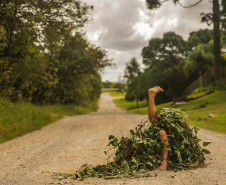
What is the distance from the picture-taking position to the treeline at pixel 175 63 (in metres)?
31.4

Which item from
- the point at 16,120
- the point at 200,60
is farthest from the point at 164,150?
the point at 200,60

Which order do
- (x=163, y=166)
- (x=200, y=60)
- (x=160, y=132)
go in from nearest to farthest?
(x=163, y=166) < (x=160, y=132) < (x=200, y=60)

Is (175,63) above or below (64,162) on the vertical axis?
above

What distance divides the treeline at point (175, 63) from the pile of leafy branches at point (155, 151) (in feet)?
54.1

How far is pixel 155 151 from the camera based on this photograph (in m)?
5.03

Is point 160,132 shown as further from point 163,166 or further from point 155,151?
point 163,166

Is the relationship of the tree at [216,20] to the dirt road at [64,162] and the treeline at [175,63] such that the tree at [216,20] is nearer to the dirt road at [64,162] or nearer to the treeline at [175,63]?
the treeline at [175,63]

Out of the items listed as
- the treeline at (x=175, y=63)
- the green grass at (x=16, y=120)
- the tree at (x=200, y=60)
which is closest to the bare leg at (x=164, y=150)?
the green grass at (x=16, y=120)

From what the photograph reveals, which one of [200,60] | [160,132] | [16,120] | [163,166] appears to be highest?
[200,60]

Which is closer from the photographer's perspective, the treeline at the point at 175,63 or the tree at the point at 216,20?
the tree at the point at 216,20

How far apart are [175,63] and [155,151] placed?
128 ft

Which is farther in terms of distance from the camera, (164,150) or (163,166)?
(164,150)

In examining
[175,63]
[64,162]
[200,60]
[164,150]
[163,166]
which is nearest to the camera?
[163,166]

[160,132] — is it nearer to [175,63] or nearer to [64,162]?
[64,162]
